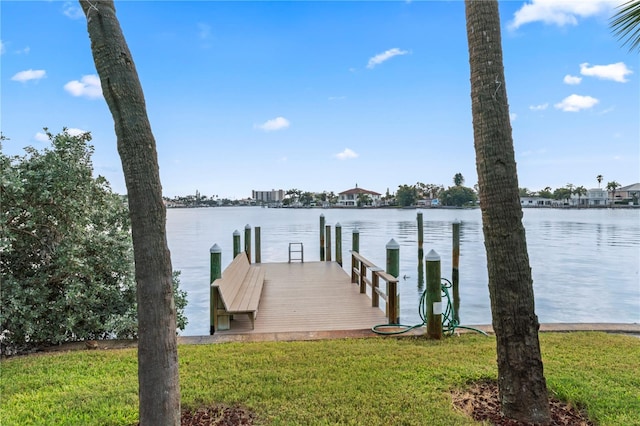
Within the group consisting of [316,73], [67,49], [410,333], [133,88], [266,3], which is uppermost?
[316,73]

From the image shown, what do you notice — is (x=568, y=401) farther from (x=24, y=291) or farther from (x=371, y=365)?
(x=24, y=291)

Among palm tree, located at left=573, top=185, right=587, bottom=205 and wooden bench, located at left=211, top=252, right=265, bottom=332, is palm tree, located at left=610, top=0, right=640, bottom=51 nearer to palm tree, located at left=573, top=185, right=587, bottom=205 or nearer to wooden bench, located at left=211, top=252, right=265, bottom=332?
wooden bench, located at left=211, top=252, right=265, bottom=332

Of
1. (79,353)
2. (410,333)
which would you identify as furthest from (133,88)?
(410,333)

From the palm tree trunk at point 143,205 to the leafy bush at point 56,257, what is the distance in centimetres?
316

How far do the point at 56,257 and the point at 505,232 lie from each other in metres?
5.03

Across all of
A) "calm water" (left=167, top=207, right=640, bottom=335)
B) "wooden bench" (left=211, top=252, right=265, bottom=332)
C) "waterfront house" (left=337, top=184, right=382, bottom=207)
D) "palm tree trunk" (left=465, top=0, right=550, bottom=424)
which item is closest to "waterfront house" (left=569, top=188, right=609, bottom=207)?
"waterfront house" (left=337, top=184, right=382, bottom=207)

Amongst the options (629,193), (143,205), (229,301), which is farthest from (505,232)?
(629,193)

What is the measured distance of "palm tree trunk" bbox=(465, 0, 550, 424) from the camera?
255 cm

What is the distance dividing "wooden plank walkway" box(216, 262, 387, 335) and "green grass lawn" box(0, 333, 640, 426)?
58.2 inches

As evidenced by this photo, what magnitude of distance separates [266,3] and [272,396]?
6.03 metres

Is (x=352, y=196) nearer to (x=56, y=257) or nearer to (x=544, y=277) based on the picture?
(x=544, y=277)

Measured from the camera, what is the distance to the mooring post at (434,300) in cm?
475

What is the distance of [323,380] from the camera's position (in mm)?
3299

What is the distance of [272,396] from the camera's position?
2996mm
